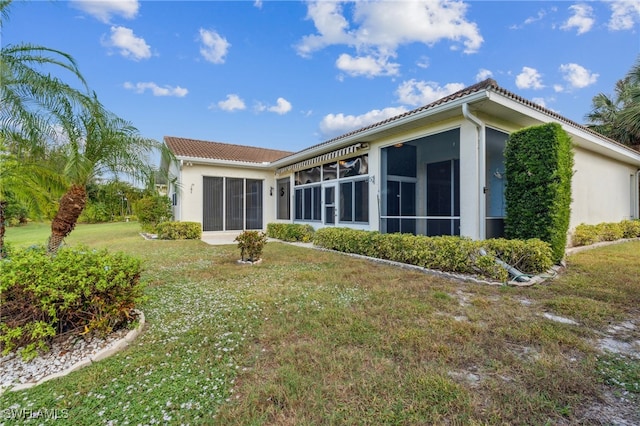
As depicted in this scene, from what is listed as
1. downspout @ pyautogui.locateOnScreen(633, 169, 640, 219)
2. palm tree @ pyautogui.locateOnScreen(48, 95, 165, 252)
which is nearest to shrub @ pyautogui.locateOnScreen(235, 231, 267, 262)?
palm tree @ pyautogui.locateOnScreen(48, 95, 165, 252)

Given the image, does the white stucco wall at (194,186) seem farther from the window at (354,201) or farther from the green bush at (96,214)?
the green bush at (96,214)

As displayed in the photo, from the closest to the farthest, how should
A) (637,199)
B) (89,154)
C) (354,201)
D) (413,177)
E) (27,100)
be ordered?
(27,100) → (89,154) → (413,177) → (354,201) → (637,199)

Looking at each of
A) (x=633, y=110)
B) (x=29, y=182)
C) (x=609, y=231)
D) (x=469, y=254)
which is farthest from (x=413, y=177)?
(x=633, y=110)

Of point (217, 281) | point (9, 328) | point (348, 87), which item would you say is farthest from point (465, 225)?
point (348, 87)

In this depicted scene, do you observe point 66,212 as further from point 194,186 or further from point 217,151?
point 217,151

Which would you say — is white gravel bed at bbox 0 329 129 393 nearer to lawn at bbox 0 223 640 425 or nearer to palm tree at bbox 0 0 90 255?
lawn at bbox 0 223 640 425

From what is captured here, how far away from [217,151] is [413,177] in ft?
43.8

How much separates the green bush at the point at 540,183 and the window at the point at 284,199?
11.6 meters

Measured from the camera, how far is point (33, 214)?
757 cm

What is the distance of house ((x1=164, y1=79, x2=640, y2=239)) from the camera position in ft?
26.2

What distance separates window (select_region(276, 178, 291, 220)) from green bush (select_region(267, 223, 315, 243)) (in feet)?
5.64

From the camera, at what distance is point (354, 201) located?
12008mm

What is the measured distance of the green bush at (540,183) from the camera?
7.13 metres

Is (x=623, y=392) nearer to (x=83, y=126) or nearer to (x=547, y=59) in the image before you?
(x=83, y=126)
